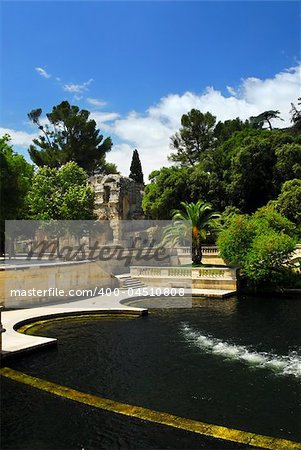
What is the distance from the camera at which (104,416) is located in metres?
8.61

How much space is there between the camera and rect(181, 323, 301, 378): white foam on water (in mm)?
11731

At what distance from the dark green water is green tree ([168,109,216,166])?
45412 millimetres

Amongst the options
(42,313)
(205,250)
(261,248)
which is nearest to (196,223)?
(205,250)

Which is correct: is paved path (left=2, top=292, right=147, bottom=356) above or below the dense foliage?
below

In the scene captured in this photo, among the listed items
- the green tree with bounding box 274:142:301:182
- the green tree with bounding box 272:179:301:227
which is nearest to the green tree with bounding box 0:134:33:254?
the green tree with bounding box 272:179:301:227

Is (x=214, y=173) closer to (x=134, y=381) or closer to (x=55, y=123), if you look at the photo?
(x=55, y=123)

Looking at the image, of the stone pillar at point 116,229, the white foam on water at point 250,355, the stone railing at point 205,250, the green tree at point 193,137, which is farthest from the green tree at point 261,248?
the green tree at point 193,137

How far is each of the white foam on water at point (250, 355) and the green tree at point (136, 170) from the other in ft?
163

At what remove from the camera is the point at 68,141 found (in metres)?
58.6

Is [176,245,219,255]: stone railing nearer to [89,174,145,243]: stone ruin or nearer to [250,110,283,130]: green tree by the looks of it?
[89,174,145,243]: stone ruin

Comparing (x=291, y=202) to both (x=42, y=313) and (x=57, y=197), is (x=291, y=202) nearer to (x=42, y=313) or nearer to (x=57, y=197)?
(x=57, y=197)

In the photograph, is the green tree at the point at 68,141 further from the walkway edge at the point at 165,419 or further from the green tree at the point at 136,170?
the walkway edge at the point at 165,419

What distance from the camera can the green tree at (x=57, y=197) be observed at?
32938 millimetres

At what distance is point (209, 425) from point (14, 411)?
4.14 m
